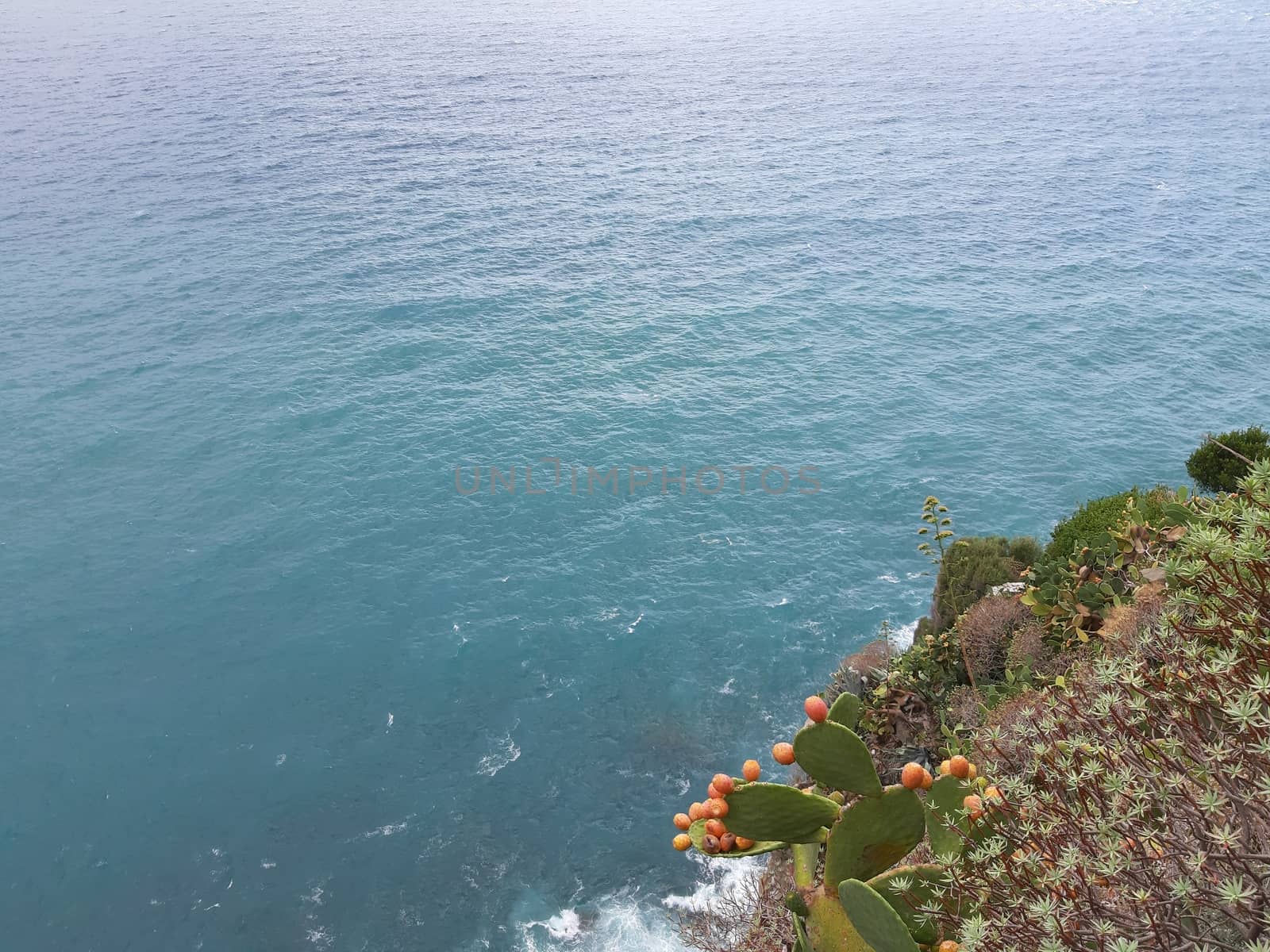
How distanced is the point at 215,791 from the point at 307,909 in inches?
243

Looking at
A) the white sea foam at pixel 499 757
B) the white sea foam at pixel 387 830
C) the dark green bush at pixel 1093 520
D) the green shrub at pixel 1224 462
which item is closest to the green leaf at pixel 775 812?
the dark green bush at pixel 1093 520

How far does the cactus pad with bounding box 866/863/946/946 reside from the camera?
8.02m

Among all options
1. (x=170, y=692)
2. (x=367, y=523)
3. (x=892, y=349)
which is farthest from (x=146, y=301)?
(x=892, y=349)

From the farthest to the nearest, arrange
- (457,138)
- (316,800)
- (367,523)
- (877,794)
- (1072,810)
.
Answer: (457,138) < (367,523) < (316,800) < (877,794) < (1072,810)

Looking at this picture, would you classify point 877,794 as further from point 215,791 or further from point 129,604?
point 129,604

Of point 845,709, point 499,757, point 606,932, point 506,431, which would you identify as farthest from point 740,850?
point 506,431

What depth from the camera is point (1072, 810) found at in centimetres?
706

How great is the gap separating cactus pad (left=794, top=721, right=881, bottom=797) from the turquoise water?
69.6 ft

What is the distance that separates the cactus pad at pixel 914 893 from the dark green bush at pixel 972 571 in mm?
18448

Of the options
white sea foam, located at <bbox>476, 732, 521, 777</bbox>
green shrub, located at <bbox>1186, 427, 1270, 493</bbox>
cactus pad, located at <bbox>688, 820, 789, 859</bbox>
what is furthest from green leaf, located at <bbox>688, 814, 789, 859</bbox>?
white sea foam, located at <bbox>476, 732, 521, 777</bbox>

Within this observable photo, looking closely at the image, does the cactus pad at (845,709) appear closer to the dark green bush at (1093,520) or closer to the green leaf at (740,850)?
the green leaf at (740,850)

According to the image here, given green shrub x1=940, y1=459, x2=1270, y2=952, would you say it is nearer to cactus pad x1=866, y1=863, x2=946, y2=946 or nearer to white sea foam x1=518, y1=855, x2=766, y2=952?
cactus pad x1=866, y1=863, x2=946, y2=946

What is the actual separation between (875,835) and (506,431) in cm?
4220

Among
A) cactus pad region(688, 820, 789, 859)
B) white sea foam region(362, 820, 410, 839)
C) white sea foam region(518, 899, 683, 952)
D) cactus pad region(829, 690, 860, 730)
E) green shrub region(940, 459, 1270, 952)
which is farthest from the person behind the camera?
white sea foam region(362, 820, 410, 839)
